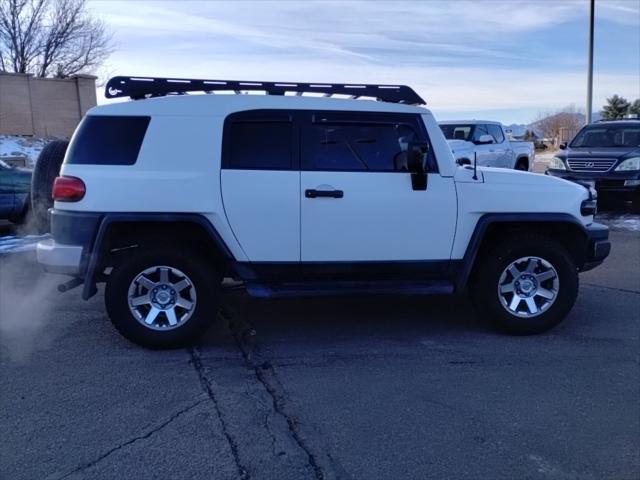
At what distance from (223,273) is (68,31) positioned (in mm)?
→ 30469

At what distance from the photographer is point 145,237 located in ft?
16.6

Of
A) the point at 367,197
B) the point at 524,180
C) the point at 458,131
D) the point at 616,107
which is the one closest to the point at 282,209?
the point at 367,197

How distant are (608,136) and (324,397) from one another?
12507mm

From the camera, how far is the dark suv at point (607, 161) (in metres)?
12.8

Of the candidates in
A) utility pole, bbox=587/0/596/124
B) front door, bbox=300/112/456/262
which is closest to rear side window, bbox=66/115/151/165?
front door, bbox=300/112/456/262

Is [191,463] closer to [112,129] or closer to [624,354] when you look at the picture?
[112,129]

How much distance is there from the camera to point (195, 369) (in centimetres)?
466

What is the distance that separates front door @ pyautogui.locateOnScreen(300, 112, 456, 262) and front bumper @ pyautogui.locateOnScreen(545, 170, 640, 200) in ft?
28.5

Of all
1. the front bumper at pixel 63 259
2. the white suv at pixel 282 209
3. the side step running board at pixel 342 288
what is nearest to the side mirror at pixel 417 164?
the white suv at pixel 282 209

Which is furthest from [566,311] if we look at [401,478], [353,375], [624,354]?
[401,478]

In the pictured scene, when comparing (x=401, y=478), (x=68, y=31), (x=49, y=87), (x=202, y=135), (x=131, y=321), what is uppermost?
(x=68, y=31)

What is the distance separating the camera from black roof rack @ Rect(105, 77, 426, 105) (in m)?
5.19

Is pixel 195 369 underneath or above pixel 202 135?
underneath

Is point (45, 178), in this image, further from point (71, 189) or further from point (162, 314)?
point (162, 314)
